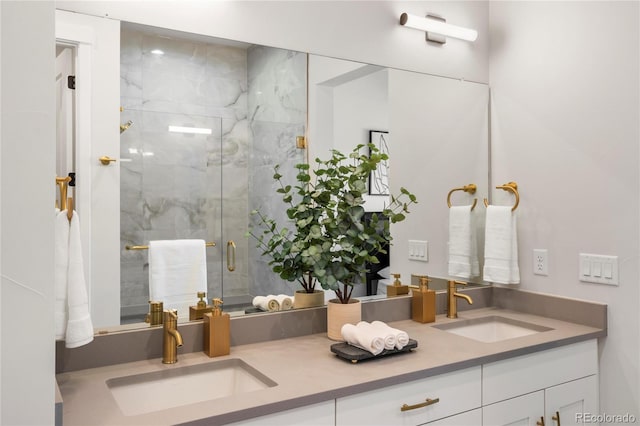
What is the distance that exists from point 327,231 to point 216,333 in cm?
51

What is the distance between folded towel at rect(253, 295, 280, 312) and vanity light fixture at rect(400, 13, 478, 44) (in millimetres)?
1268

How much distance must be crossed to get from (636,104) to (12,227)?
78.5 inches

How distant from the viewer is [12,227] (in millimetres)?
880

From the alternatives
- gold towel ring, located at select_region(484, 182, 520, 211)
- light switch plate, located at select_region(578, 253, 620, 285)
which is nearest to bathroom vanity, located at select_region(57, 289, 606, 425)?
light switch plate, located at select_region(578, 253, 620, 285)

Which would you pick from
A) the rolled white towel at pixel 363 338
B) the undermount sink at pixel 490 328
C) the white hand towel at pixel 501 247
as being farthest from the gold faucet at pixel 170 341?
the white hand towel at pixel 501 247

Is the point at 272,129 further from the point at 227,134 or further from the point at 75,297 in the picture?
the point at 75,297

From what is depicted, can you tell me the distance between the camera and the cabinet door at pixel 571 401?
1747 mm

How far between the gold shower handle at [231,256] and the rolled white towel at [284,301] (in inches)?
8.0

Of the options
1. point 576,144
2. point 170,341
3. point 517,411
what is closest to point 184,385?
point 170,341

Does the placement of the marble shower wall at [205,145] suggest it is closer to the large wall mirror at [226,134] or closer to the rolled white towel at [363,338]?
the large wall mirror at [226,134]

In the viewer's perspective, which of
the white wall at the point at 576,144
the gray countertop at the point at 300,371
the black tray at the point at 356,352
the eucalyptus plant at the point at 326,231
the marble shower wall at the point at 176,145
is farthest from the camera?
the white wall at the point at 576,144

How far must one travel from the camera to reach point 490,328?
213 cm

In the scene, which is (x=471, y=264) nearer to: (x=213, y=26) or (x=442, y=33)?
(x=442, y=33)

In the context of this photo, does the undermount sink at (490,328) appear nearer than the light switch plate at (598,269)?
No
